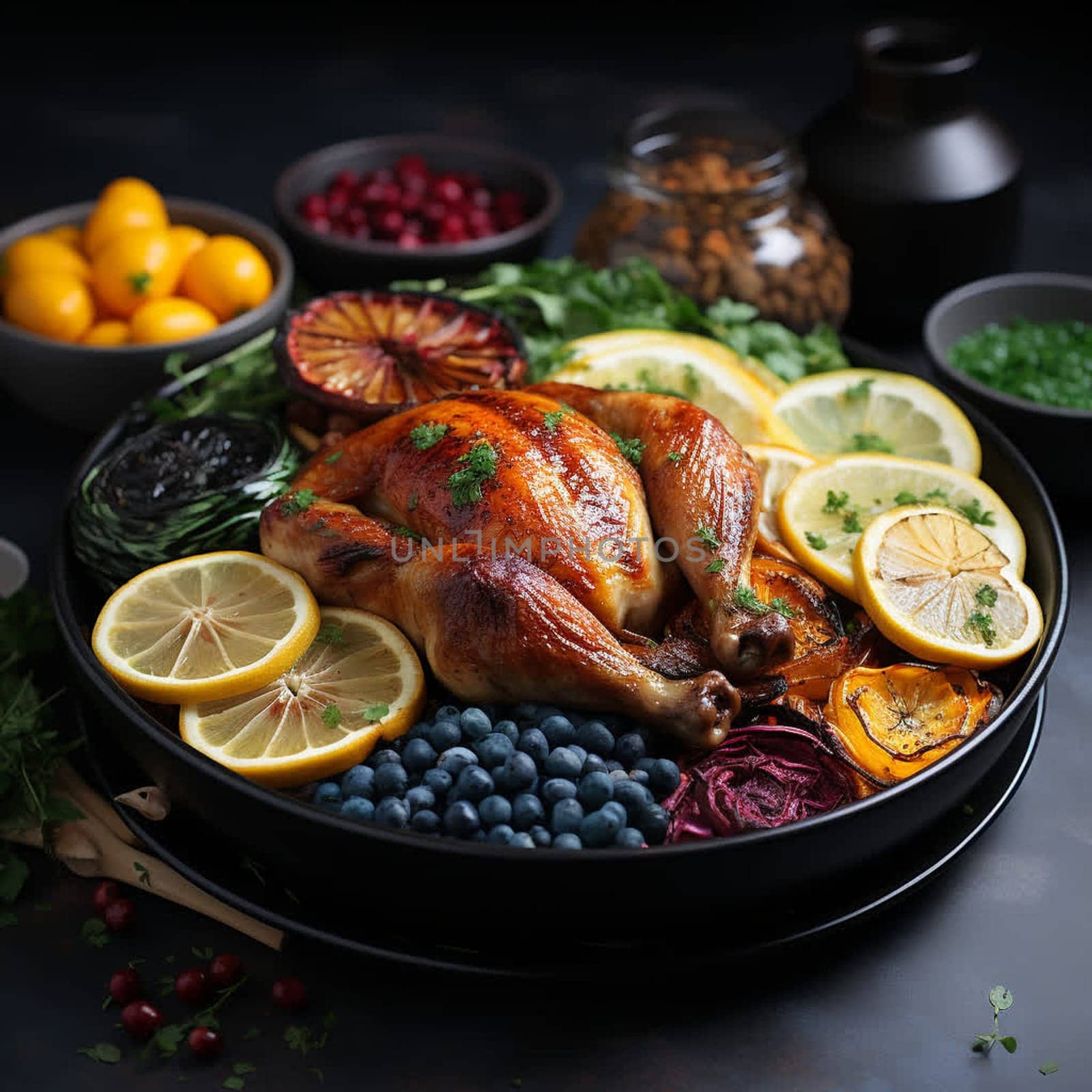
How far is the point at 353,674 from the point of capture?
2639 millimetres

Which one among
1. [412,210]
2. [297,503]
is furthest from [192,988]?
[412,210]

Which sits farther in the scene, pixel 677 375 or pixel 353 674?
pixel 677 375

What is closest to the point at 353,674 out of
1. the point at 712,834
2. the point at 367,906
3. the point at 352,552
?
the point at 352,552

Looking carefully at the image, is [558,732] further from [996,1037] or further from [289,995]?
[996,1037]

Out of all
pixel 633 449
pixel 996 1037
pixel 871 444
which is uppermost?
pixel 633 449

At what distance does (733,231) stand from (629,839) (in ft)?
7.55

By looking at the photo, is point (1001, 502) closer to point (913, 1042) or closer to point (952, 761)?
point (952, 761)

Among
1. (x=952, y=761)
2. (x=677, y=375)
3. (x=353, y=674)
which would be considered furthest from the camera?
(x=677, y=375)

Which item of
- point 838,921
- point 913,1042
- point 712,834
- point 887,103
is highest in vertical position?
point 887,103

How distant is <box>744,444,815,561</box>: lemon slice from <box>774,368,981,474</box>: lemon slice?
0.87 ft

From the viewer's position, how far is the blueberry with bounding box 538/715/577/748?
96.3 inches

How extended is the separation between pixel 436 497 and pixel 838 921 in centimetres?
113

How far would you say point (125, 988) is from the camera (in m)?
2.46

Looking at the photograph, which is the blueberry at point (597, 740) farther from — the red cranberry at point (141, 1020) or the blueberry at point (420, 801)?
the red cranberry at point (141, 1020)
